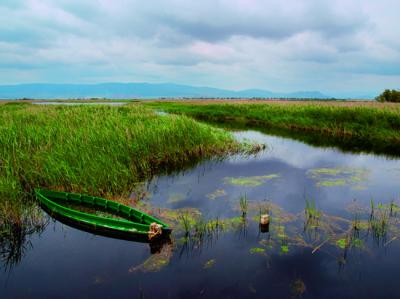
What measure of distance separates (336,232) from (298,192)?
3.54 m

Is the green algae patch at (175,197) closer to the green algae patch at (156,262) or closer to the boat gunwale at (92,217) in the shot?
the boat gunwale at (92,217)

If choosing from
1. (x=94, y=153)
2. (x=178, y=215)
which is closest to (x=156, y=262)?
(x=178, y=215)

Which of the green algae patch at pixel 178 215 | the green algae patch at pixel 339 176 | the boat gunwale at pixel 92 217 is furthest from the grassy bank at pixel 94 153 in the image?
the green algae patch at pixel 339 176

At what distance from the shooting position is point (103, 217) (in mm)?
7711

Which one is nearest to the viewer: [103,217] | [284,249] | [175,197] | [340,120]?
[284,249]

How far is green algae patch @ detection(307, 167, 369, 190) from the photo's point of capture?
1242 centimetres

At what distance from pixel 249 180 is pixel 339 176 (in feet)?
14.2

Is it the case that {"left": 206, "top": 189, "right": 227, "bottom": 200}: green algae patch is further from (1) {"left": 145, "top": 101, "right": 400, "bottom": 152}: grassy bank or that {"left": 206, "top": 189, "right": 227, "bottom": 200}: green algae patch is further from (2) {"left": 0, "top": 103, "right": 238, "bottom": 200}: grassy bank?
(1) {"left": 145, "top": 101, "right": 400, "bottom": 152}: grassy bank

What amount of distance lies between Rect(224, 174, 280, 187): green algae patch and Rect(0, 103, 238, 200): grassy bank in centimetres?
340

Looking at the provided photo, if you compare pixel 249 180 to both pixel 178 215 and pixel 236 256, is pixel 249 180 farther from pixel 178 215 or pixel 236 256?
pixel 236 256

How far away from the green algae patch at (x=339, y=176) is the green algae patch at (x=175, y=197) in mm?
5728

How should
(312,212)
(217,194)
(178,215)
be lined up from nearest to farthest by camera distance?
(178,215) → (312,212) → (217,194)

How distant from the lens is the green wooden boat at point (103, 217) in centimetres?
742

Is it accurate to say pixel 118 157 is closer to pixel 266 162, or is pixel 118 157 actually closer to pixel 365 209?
pixel 266 162
